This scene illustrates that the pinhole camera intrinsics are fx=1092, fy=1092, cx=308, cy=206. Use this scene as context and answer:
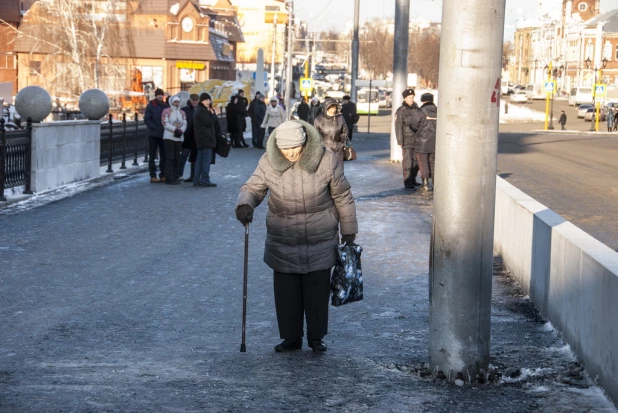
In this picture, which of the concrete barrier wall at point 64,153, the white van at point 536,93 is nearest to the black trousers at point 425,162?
the concrete barrier wall at point 64,153

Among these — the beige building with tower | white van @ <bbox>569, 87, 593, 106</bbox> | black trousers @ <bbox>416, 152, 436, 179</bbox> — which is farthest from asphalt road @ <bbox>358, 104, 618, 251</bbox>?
the beige building with tower

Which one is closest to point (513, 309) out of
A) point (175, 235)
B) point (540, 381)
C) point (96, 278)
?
point (540, 381)

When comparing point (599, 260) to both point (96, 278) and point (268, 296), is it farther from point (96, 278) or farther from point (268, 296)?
point (96, 278)

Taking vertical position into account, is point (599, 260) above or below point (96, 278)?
above

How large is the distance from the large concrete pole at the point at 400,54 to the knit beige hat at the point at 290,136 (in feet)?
66.3

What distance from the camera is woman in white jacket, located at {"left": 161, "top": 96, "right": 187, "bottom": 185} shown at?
19.7 meters

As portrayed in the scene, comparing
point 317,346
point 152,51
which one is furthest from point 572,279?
point 152,51

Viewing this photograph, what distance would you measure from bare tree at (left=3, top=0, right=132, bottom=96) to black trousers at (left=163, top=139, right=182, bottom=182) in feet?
140

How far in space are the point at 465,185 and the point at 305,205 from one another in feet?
3.77

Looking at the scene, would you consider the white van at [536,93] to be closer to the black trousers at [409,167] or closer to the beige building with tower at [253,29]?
the beige building with tower at [253,29]

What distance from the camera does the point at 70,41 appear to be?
6281 centimetres

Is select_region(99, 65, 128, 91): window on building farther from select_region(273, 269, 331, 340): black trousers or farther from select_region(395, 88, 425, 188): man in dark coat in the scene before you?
select_region(273, 269, 331, 340): black trousers

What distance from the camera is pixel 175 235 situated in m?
13.2

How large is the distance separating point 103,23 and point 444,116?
204 feet
